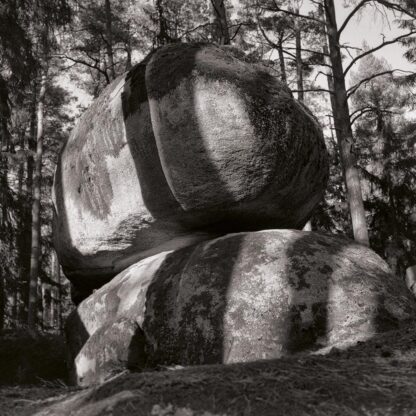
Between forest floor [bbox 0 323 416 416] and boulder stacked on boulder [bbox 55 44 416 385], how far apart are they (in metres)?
1.79

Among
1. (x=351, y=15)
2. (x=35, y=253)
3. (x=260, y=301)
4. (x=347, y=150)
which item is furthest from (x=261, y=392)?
(x=35, y=253)

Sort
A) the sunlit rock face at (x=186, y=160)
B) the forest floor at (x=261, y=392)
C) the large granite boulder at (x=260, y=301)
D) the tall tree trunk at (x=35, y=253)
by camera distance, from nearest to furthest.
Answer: the forest floor at (x=261, y=392) → the large granite boulder at (x=260, y=301) → the sunlit rock face at (x=186, y=160) → the tall tree trunk at (x=35, y=253)

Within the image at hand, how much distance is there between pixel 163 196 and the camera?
6633mm

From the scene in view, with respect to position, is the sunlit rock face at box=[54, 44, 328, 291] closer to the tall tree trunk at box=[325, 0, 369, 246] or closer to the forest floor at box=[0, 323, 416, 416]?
the forest floor at box=[0, 323, 416, 416]

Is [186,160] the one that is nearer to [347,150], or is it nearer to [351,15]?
[347,150]

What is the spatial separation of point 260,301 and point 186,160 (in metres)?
1.99

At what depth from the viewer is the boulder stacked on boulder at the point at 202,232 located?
514 centimetres

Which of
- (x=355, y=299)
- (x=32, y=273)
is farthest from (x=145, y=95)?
(x=32, y=273)

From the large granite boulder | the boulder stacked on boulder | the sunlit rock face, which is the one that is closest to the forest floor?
the large granite boulder

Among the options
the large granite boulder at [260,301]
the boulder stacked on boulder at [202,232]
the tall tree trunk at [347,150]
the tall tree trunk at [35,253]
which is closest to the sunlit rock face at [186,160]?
the boulder stacked on boulder at [202,232]

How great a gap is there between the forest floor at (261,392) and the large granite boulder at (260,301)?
1644 mm

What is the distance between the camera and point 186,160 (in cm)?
634

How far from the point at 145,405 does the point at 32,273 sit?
12450 millimetres

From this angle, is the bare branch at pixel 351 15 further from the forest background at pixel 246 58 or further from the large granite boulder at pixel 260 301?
the large granite boulder at pixel 260 301
